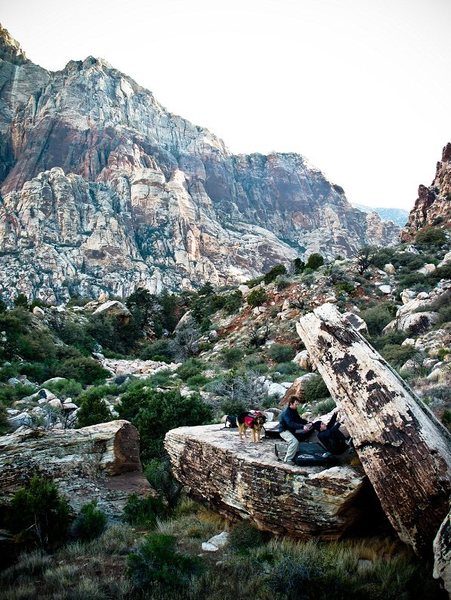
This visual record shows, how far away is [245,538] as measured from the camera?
5543mm

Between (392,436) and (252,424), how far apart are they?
2.64 m

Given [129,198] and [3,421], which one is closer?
[3,421]

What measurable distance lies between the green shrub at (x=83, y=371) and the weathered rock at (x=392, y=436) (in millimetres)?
18091

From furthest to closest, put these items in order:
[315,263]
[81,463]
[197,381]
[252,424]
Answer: [315,263]
[197,381]
[81,463]
[252,424]

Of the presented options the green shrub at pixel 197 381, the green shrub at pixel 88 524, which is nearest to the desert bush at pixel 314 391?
the green shrub at pixel 197 381

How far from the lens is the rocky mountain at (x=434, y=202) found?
4341 centimetres

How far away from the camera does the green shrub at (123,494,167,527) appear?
22.1ft

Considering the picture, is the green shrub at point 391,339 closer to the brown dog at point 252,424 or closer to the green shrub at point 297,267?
the brown dog at point 252,424

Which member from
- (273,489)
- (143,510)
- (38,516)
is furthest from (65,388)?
(273,489)

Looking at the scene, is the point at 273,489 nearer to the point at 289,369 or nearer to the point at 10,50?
the point at 289,369

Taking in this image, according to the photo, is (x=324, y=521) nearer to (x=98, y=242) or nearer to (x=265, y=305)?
(x=265, y=305)

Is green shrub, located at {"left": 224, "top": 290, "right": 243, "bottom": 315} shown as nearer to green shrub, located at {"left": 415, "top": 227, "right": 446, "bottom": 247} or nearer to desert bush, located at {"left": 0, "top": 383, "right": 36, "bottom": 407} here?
green shrub, located at {"left": 415, "top": 227, "right": 446, "bottom": 247}

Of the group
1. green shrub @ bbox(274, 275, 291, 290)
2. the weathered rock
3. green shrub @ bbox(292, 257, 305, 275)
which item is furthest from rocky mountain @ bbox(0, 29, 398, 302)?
the weathered rock

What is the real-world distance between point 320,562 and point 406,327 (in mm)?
15858
